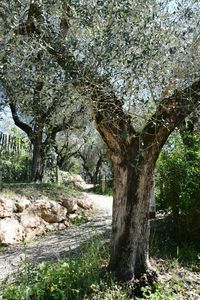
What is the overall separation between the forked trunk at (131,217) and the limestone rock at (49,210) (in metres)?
4.91

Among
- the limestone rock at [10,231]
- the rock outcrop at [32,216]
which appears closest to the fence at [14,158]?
the rock outcrop at [32,216]

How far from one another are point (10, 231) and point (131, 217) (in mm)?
4311

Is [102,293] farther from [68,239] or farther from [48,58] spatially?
[68,239]

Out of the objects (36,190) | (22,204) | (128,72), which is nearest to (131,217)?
(128,72)

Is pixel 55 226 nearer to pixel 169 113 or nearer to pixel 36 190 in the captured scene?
pixel 36 190

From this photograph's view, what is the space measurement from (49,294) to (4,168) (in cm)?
883

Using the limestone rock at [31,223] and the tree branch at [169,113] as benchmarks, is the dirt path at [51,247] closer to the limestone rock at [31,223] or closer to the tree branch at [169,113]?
the limestone rock at [31,223]

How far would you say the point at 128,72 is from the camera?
4.86 meters

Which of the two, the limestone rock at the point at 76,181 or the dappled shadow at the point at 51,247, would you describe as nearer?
the dappled shadow at the point at 51,247

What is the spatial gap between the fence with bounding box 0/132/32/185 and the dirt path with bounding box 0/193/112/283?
137 inches

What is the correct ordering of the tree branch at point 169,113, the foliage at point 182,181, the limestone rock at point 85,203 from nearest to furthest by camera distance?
the tree branch at point 169,113
the foliage at point 182,181
the limestone rock at point 85,203

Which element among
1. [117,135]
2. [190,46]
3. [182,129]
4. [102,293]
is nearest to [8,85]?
[117,135]

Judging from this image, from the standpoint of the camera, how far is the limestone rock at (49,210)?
10633 millimetres

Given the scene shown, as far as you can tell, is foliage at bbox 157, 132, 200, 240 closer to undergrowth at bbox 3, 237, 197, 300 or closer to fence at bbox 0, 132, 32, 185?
undergrowth at bbox 3, 237, 197, 300
